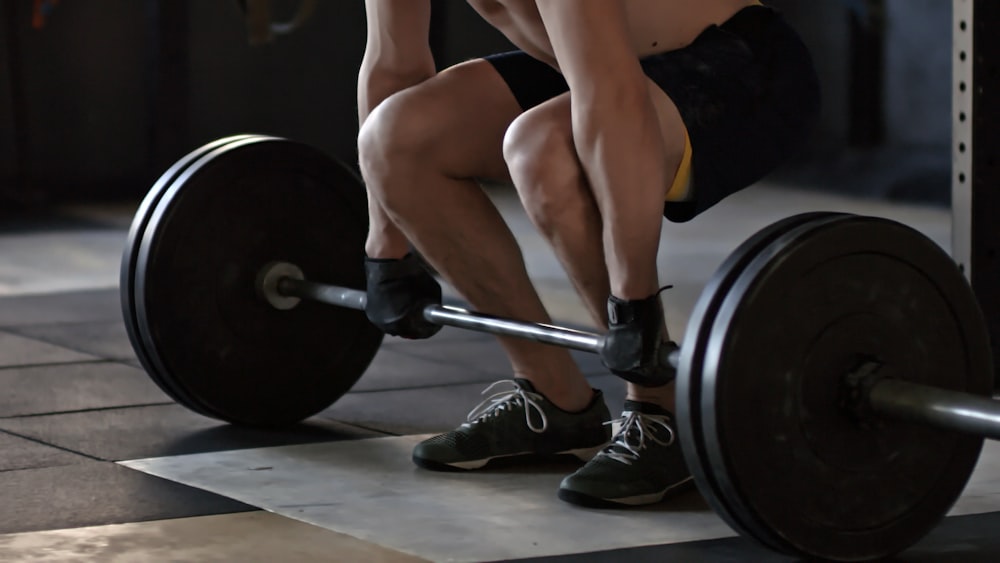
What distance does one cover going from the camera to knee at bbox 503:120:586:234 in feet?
5.48

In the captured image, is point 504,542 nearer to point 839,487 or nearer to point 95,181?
point 839,487

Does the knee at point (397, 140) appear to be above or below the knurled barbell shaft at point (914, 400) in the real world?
above

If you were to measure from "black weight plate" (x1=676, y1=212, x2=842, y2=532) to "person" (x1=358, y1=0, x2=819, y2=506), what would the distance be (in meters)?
0.15

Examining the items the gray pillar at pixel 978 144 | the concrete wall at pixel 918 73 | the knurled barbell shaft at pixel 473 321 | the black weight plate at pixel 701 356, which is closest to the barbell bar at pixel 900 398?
the knurled barbell shaft at pixel 473 321

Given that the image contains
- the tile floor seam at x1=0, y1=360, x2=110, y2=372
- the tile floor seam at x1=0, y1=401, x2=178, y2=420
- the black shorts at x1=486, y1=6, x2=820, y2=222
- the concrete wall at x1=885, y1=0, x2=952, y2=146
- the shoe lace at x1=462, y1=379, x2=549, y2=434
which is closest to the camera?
the black shorts at x1=486, y1=6, x2=820, y2=222

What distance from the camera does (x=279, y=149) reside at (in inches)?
85.4

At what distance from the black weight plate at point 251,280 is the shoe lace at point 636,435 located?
1.79 ft

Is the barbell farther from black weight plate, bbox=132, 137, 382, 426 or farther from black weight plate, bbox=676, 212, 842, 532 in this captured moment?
black weight plate, bbox=132, 137, 382, 426

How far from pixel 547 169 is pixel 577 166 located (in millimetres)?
34

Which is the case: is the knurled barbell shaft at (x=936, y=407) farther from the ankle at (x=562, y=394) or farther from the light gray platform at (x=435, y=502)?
the ankle at (x=562, y=394)

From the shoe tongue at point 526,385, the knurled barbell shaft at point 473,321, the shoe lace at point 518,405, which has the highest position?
the knurled barbell shaft at point 473,321

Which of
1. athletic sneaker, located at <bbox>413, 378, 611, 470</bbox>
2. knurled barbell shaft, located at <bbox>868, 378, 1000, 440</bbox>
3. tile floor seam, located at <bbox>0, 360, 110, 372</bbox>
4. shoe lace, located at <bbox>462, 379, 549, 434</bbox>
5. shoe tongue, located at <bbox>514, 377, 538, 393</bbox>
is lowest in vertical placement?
tile floor seam, located at <bbox>0, 360, 110, 372</bbox>

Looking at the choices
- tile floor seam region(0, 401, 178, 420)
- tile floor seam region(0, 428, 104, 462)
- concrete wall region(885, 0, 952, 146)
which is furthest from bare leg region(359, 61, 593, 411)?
concrete wall region(885, 0, 952, 146)

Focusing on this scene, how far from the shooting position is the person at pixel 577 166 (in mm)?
1601
